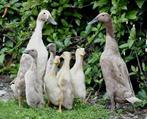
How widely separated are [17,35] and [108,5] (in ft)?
5.98

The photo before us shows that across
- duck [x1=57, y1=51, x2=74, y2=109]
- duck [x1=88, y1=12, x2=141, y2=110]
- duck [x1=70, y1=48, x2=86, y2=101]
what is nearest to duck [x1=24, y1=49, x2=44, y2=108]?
duck [x1=57, y1=51, x2=74, y2=109]

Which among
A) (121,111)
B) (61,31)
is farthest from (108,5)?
(121,111)

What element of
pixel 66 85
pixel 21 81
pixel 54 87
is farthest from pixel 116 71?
pixel 21 81

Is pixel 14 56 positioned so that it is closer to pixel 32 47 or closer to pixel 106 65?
pixel 32 47

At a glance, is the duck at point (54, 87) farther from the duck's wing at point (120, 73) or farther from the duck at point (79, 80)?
the duck's wing at point (120, 73)

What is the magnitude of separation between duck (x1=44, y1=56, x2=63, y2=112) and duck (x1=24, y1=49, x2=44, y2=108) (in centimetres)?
13

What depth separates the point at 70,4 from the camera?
8.64 metres

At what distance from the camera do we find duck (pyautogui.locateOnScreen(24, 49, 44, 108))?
6.92 metres

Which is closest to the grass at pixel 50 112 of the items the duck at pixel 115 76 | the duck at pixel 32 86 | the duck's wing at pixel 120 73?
the duck at pixel 32 86

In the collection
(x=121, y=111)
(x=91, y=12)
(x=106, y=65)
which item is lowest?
(x=121, y=111)

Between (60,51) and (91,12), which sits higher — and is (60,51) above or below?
below

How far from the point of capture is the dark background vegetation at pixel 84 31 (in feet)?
25.4

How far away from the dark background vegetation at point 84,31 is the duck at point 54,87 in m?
1.00

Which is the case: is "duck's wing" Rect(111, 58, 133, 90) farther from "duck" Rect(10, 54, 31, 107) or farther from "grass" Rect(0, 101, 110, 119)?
"duck" Rect(10, 54, 31, 107)
